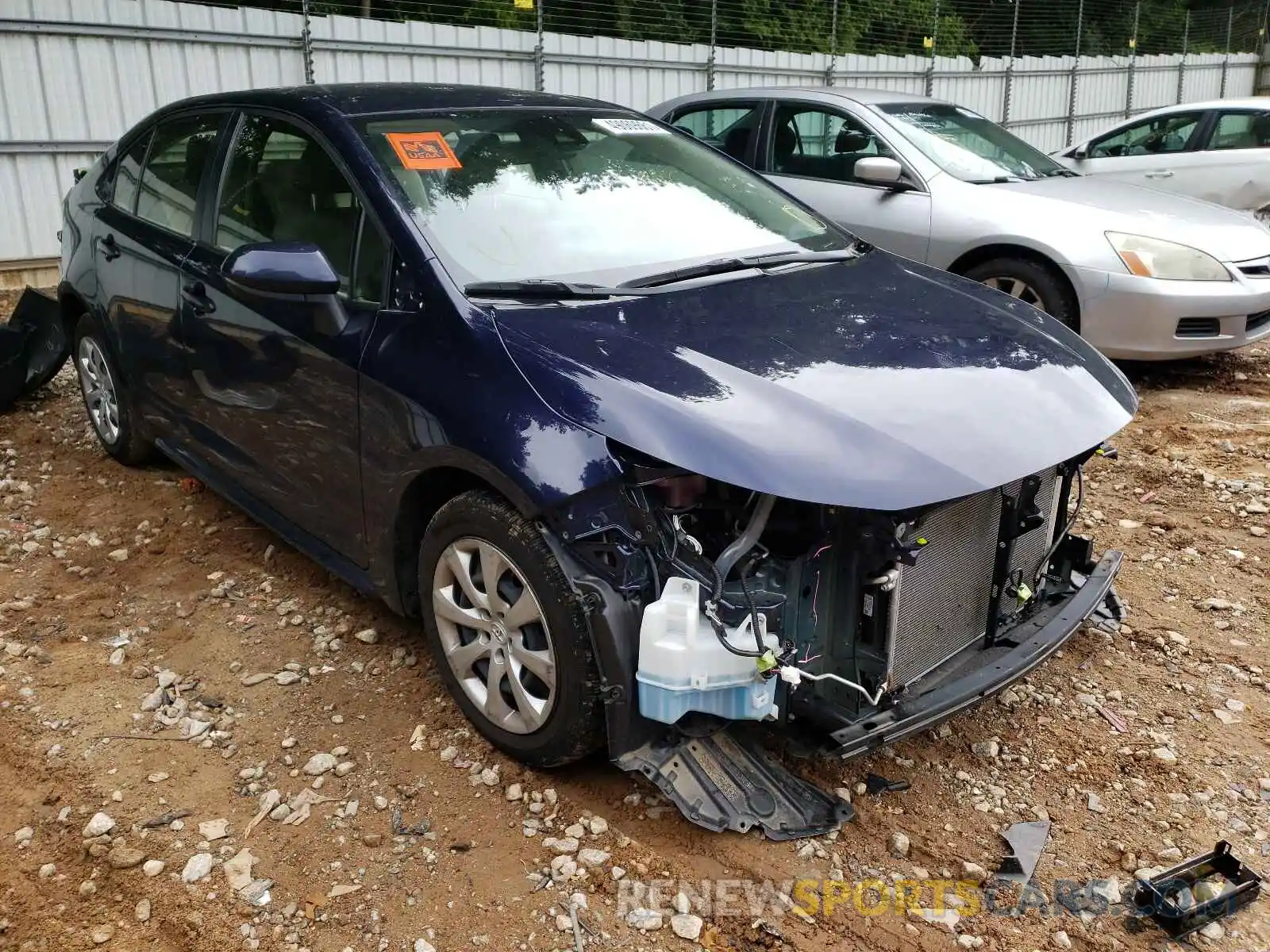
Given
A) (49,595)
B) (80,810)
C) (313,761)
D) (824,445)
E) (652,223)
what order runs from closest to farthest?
1. (824,445)
2. (80,810)
3. (313,761)
4. (652,223)
5. (49,595)

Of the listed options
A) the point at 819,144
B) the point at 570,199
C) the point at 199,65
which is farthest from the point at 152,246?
the point at 199,65

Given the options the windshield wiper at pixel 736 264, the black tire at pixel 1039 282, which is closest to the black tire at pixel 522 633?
the windshield wiper at pixel 736 264

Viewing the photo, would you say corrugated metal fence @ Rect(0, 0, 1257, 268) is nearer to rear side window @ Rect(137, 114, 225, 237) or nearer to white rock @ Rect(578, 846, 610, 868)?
rear side window @ Rect(137, 114, 225, 237)

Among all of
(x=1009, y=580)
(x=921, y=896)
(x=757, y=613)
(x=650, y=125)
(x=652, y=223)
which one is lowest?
(x=921, y=896)

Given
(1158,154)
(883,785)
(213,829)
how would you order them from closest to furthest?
(213,829) → (883,785) → (1158,154)

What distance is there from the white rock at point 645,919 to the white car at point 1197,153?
8.95m

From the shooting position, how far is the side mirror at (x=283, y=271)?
9.68 ft

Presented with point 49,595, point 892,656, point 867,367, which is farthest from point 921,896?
point 49,595

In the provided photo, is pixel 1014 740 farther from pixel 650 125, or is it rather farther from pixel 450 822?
pixel 650 125

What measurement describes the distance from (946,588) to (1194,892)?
87 cm

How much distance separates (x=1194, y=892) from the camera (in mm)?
2465

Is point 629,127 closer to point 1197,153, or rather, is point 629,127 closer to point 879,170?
point 879,170

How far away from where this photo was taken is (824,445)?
2.40 metres

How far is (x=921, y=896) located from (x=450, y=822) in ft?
3.79
